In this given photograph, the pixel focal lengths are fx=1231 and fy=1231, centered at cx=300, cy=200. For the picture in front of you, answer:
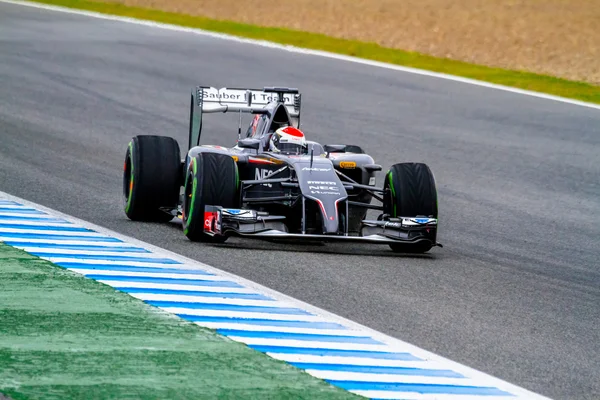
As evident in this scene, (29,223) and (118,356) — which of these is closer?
(118,356)

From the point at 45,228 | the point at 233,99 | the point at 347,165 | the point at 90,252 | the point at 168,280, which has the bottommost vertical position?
the point at 45,228

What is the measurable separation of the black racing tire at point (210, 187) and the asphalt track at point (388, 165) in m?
0.26

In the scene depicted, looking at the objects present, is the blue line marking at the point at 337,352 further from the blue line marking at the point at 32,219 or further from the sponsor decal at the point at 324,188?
the blue line marking at the point at 32,219

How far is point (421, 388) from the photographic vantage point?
657cm

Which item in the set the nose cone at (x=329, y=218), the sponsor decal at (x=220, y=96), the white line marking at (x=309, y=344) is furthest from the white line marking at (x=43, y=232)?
the white line marking at (x=309, y=344)

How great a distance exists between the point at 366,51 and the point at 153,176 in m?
17.8

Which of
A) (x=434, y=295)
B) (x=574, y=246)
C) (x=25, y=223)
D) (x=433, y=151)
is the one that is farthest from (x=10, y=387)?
(x=433, y=151)

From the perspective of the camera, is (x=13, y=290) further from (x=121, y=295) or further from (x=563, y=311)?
(x=563, y=311)

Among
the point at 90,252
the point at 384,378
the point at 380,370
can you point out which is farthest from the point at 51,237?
the point at 384,378

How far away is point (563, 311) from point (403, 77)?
57.5ft

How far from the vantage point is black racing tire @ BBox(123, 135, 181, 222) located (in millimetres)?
12062

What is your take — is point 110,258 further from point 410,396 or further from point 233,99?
point 410,396

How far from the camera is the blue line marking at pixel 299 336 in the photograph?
7.48 meters

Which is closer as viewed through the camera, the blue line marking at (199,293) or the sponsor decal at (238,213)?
the blue line marking at (199,293)
